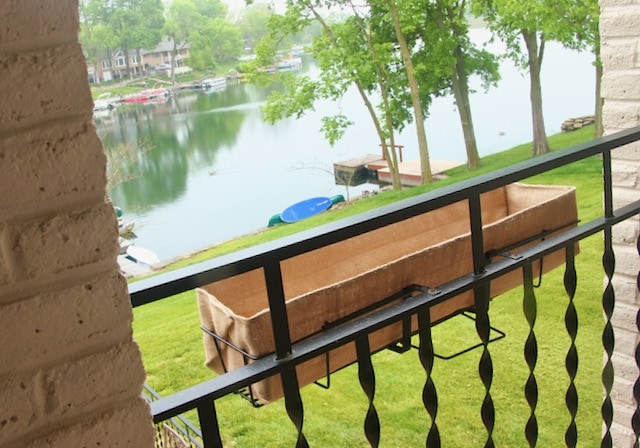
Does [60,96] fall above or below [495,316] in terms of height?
above

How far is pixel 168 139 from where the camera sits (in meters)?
10.5

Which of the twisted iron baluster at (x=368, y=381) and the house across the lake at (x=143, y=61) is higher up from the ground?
the house across the lake at (x=143, y=61)

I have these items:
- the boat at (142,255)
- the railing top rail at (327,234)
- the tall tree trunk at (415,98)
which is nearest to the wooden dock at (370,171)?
the tall tree trunk at (415,98)

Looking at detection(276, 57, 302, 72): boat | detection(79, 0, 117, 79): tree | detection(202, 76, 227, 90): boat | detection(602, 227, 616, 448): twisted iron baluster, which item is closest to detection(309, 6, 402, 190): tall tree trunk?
detection(276, 57, 302, 72): boat

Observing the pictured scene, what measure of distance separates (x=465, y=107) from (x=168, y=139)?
430cm

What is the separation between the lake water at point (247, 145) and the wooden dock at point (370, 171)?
14 centimetres

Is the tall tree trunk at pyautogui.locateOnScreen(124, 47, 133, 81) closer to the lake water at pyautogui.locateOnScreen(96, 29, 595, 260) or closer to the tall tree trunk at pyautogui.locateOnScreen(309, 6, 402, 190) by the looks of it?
the lake water at pyautogui.locateOnScreen(96, 29, 595, 260)

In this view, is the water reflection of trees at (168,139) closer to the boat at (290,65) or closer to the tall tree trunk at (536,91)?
the boat at (290,65)

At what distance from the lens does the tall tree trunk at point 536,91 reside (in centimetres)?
863

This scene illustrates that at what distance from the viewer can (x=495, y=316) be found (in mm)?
4379

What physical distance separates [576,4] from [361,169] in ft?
15.3

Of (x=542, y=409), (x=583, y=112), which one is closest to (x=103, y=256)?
(x=542, y=409)

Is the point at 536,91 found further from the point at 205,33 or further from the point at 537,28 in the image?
the point at 205,33

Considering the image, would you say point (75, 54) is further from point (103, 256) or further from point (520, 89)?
point (520, 89)
